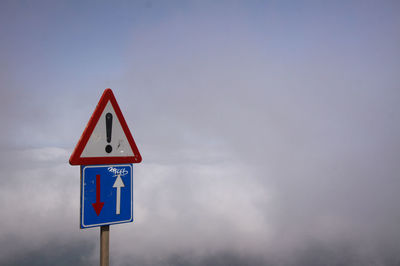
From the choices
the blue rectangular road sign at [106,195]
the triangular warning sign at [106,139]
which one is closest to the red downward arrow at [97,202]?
the blue rectangular road sign at [106,195]

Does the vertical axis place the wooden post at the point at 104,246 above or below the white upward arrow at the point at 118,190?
below

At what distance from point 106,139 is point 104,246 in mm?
1343

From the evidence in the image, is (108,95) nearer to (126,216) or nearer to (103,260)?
(126,216)

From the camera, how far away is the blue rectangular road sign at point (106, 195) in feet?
11.1

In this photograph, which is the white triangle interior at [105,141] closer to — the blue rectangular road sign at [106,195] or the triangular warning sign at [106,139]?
the triangular warning sign at [106,139]

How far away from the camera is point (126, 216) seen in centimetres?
370

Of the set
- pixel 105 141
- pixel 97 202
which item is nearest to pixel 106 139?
pixel 105 141

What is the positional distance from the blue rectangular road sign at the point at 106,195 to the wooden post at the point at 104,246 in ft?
0.35

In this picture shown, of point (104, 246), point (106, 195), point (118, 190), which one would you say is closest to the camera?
point (104, 246)

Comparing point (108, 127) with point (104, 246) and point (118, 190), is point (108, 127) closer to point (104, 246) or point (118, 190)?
point (118, 190)

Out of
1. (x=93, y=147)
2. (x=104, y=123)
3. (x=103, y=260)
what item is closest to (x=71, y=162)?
(x=93, y=147)

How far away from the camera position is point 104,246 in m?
3.45

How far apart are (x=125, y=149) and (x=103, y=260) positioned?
1412mm

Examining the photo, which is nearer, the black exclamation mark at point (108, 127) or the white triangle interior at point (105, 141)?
the white triangle interior at point (105, 141)
